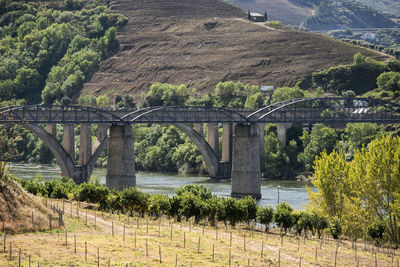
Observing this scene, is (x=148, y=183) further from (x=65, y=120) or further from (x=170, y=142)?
(x=170, y=142)

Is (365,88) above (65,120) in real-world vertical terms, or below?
above

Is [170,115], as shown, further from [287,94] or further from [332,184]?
[287,94]

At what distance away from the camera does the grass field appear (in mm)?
49031

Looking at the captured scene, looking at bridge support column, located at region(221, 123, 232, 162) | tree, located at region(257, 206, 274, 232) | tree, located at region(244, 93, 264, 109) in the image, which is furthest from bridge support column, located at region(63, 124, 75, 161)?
tree, located at region(257, 206, 274, 232)

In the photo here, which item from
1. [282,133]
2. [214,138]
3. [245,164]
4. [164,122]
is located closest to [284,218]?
[245,164]

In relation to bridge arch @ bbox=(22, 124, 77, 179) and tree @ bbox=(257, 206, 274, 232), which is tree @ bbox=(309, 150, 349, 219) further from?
bridge arch @ bbox=(22, 124, 77, 179)

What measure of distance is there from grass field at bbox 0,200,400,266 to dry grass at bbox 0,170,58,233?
2.37 feet

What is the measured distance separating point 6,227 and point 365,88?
134323mm

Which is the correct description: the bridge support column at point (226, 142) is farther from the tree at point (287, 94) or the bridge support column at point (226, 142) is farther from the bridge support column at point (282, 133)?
the tree at point (287, 94)

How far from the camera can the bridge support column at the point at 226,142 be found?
142125 millimetres

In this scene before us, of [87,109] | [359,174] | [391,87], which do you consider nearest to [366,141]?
[391,87]

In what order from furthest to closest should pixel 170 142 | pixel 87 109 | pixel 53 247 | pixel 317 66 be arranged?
pixel 317 66 → pixel 170 142 → pixel 87 109 → pixel 53 247

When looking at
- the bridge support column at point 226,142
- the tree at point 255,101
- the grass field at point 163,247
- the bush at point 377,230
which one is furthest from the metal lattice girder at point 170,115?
the bush at point 377,230

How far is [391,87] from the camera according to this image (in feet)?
538
